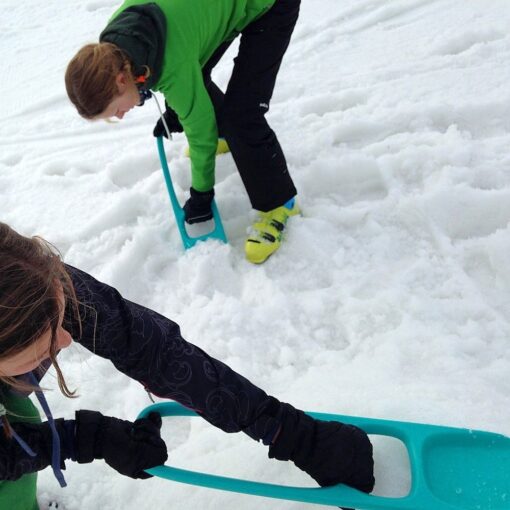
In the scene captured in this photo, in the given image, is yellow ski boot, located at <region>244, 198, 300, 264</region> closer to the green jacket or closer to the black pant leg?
the black pant leg

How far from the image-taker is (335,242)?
1655 mm

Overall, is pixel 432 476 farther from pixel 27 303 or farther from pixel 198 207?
pixel 198 207

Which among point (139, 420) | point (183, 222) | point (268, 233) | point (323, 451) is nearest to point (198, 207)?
point (183, 222)

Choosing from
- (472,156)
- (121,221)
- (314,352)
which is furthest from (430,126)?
(121,221)

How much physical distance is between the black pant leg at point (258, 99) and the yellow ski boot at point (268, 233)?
7 centimetres

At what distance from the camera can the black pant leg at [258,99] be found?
160cm

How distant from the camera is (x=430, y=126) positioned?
1.93 meters

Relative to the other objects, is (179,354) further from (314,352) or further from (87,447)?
(314,352)

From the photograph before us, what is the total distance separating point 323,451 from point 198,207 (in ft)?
3.16

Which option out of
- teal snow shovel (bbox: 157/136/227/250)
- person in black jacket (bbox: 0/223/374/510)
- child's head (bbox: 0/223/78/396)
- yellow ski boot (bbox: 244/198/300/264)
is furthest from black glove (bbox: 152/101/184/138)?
child's head (bbox: 0/223/78/396)

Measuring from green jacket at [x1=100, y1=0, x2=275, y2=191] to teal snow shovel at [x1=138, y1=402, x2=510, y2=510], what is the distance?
896mm

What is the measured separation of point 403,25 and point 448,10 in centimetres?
22

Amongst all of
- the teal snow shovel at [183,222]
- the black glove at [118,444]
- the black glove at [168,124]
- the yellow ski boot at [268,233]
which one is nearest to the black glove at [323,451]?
the black glove at [118,444]

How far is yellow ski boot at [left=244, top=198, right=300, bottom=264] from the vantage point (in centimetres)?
167
